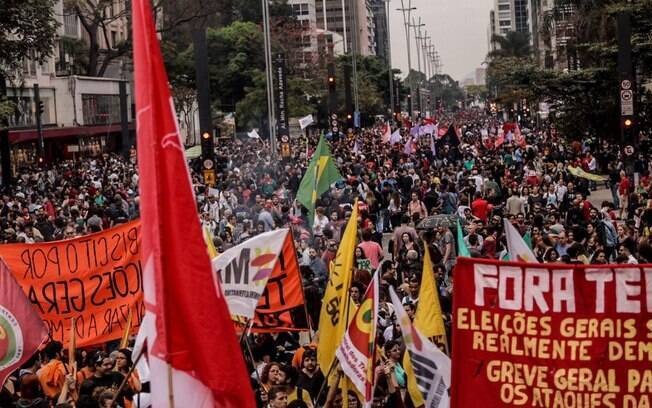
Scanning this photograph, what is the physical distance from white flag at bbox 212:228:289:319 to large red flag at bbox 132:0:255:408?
3.75 meters

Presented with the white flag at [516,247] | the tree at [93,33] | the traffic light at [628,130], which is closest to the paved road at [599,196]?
the traffic light at [628,130]

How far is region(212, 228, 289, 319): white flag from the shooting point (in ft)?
28.9

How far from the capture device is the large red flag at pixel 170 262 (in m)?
4.77

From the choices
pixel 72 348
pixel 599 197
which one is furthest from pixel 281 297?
pixel 599 197

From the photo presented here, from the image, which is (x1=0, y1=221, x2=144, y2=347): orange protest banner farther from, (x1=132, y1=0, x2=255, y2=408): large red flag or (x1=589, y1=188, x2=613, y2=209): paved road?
(x1=589, y1=188, x2=613, y2=209): paved road

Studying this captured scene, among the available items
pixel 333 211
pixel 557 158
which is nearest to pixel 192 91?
pixel 557 158

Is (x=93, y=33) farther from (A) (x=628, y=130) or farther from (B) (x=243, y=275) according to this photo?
(B) (x=243, y=275)

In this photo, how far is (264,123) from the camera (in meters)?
71.3

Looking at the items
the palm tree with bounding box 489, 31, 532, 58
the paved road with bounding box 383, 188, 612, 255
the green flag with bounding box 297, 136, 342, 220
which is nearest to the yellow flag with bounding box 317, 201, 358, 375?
the green flag with bounding box 297, 136, 342, 220

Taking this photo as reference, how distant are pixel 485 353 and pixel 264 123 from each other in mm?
65261

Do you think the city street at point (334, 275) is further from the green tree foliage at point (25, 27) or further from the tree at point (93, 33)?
the tree at point (93, 33)

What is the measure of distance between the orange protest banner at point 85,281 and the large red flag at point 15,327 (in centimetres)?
173

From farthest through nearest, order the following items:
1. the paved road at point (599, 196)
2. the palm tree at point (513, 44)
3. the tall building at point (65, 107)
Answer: the palm tree at point (513, 44)
the tall building at point (65, 107)
the paved road at point (599, 196)

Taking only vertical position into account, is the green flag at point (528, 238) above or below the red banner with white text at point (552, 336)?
below
